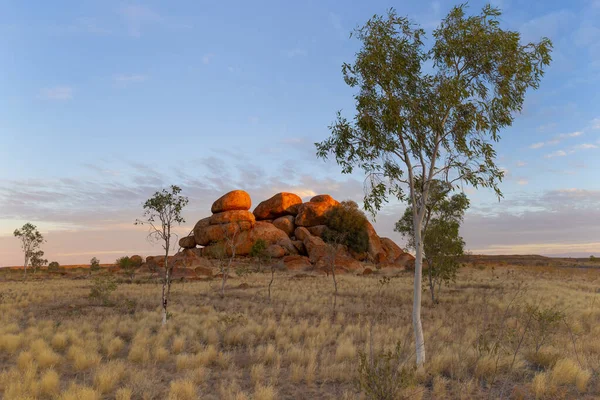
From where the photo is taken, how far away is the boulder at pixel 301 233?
67.3m

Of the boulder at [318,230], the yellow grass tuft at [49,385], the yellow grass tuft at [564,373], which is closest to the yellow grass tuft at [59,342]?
the yellow grass tuft at [49,385]

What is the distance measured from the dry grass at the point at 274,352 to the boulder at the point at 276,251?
3802 centimetres

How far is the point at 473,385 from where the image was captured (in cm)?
976

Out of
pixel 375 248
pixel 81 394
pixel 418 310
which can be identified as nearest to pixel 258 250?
pixel 375 248

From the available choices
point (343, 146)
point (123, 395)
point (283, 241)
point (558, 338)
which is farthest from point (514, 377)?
point (283, 241)

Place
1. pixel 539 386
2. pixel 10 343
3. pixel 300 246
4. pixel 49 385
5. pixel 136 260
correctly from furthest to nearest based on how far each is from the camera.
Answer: pixel 300 246
pixel 136 260
pixel 10 343
pixel 49 385
pixel 539 386

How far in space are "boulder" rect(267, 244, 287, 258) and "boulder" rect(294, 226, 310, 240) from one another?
490cm

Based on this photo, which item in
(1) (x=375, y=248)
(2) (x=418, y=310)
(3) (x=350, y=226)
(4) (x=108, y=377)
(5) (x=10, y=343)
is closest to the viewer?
(4) (x=108, y=377)

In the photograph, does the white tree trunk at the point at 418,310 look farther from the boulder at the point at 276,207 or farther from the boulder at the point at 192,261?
the boulder at the point at 276,207

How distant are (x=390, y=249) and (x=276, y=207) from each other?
72.3 feet

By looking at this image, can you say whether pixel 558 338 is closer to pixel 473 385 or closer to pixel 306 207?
pixel 473 385

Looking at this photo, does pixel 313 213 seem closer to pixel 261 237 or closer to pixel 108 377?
pixel 261 237

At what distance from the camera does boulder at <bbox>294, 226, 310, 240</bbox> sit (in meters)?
67.3

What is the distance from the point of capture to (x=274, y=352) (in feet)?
42.0
